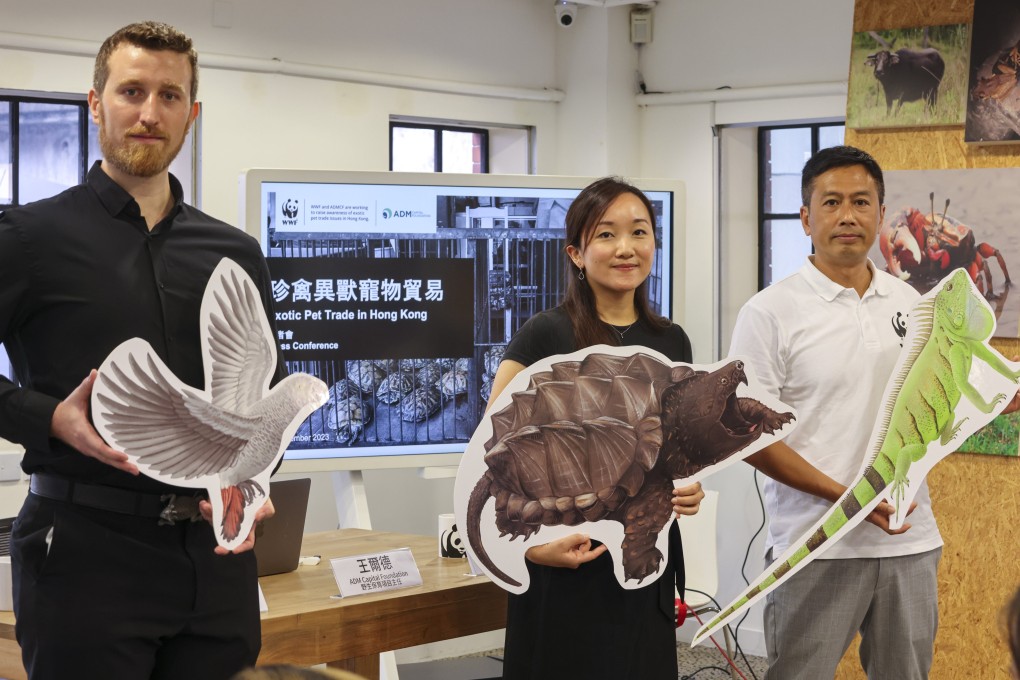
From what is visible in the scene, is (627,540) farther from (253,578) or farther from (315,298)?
(315,298)

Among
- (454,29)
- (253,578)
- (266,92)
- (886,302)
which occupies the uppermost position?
(454,29)

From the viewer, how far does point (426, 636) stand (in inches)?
106

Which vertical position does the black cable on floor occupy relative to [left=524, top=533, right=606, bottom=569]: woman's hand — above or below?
below

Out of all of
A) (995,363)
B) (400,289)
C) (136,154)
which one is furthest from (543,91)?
(136,154)

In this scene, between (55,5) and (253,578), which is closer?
(253,578)

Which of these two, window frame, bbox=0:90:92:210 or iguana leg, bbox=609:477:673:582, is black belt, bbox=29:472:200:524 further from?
window frame, bbox=0:90:92:210

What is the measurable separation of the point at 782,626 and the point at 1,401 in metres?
1.59

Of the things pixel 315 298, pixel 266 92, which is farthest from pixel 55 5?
pixel 315 298

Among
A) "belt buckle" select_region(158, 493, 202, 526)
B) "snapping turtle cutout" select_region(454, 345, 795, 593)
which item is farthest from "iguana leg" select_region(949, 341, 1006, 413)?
"belt buckle" select_region(158, 493, 202, 526)

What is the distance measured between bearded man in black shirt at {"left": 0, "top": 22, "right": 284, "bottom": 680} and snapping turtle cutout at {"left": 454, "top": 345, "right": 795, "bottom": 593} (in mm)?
441

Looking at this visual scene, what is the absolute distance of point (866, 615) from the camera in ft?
7.89

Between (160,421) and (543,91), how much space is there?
342cm

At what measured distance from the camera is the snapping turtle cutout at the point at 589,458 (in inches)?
83.3

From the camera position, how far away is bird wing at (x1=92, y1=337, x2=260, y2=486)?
1.75 metres
